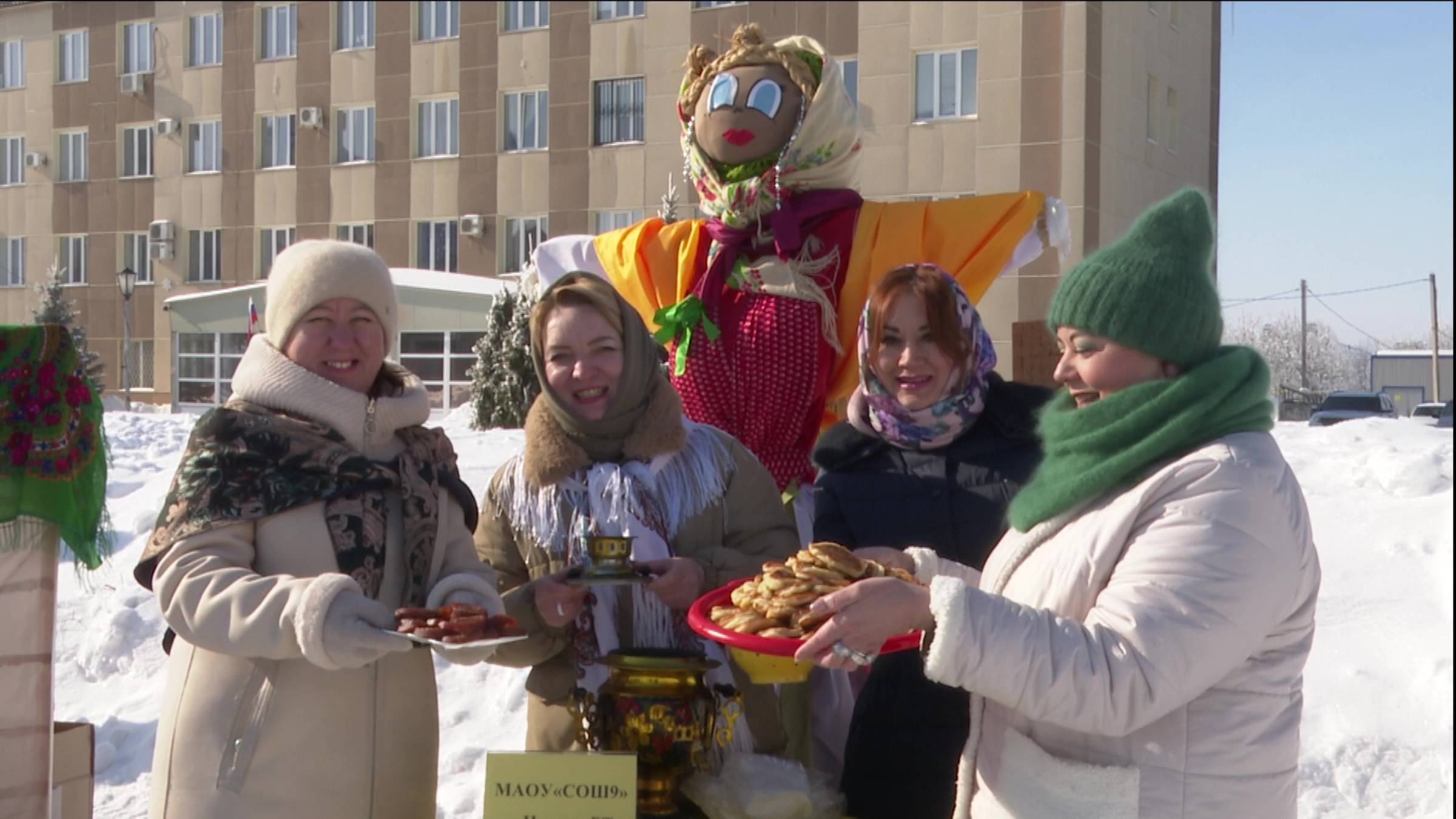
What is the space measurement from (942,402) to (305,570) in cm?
139

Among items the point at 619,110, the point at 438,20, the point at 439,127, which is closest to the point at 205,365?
the point at 439,127

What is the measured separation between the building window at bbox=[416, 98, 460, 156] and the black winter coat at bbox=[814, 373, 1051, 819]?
70.2 ft

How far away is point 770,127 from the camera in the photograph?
3.75m

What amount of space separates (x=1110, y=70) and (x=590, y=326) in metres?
17.6

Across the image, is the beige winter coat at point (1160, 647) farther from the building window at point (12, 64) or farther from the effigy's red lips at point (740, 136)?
the building window at point (12, 64)

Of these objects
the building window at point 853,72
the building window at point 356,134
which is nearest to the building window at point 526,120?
the building window at point 356,134

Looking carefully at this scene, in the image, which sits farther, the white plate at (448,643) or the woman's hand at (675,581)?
the woman's hand at (675,581)

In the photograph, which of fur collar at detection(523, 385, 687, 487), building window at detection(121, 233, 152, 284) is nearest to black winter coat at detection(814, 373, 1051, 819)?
fur collar at detection(523, 385, 687, 487)

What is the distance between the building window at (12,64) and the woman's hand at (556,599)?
2992cm

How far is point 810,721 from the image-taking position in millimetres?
3121

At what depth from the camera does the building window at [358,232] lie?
2414cm

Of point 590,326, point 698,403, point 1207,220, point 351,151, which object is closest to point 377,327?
point 590,326

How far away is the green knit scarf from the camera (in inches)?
73.8

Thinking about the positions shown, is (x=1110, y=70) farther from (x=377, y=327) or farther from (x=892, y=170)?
(x=377, y=327)
